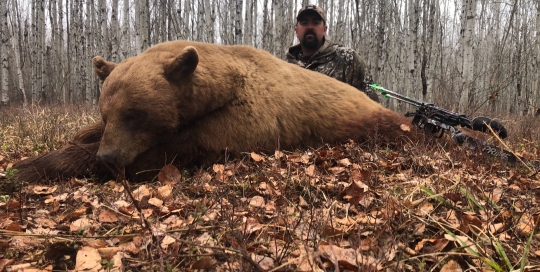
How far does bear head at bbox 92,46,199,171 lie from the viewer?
304 centimetres

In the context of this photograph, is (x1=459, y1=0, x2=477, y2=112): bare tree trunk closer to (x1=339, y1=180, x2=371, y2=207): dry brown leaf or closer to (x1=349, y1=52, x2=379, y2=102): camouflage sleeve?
(x1=349, y1=52, x2=379, y2=102): camouflage sleeve

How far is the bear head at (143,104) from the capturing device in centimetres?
304

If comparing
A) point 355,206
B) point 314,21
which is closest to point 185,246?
point 355,206

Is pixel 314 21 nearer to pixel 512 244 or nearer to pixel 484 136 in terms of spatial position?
pixel 484 136

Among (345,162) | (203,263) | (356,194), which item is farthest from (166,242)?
(345,162)

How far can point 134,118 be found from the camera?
10.1 feet

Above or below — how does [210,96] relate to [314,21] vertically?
below

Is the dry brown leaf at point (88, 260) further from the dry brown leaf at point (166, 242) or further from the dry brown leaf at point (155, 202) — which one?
Result: the dry brown leaf at point (155, 202)

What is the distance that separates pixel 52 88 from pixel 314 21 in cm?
2146

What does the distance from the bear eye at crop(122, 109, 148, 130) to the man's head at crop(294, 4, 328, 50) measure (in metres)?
3.83

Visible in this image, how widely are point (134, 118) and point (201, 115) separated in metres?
0.57

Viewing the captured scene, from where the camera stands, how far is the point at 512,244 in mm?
1604

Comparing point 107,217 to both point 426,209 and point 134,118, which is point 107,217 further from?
point 426,209

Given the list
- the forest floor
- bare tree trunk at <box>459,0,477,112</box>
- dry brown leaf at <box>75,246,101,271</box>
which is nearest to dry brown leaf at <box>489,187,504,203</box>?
the forest floor
